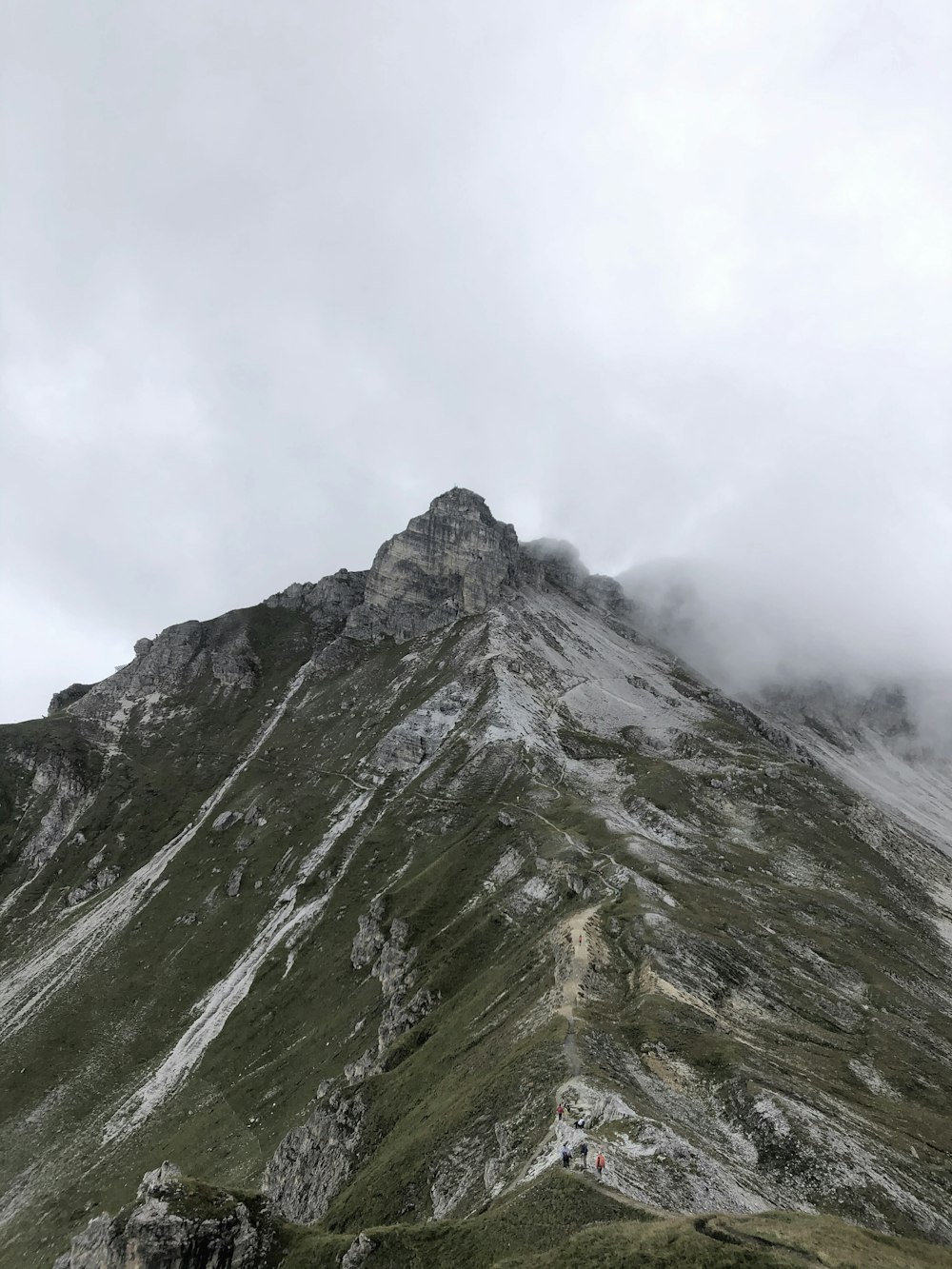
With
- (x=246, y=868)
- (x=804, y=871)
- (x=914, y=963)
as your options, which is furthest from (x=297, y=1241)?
(x=246, y=868)

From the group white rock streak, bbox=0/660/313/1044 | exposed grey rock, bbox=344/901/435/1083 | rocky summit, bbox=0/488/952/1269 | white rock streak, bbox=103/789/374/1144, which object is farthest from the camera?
white rock streak, bbox=0/660/313/1044

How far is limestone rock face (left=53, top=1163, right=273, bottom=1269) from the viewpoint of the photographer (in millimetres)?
41000

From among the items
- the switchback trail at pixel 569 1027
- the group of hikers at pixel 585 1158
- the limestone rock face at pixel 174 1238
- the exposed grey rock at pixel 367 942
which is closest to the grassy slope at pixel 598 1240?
the limestone rock face at pixel 174 1238

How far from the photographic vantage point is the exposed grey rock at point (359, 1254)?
37.2 meters

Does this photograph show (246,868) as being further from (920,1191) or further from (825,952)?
(920,1191)

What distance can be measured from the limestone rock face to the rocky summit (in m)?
0.18

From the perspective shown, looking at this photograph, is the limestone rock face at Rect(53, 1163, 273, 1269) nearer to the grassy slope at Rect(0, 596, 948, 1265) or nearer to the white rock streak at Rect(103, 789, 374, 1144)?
the grassy slope at Rect(0, 596, 948, 1265)

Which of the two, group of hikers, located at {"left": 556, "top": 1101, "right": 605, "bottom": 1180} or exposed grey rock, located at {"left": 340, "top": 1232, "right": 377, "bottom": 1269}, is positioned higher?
group of hikers, located at {"left": 556, "top": 1101, "right": 605, "bottom": 1180}

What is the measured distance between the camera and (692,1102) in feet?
175

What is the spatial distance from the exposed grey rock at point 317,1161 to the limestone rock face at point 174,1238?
946 inches

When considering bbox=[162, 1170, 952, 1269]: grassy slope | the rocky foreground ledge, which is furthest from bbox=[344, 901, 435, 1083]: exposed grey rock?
bbox=[162, 1170, 952, 1269]: grassy slope

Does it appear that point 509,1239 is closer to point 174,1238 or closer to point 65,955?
point 174,1238

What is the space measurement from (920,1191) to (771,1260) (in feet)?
113

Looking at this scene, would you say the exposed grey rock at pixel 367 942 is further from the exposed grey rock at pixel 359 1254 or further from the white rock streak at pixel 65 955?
the exposed grey rock at pixel 359 1254
